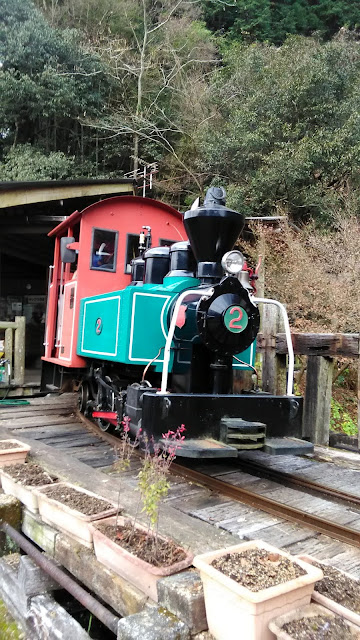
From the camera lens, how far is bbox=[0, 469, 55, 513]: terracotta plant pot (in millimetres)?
3092

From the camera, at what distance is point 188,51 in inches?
865

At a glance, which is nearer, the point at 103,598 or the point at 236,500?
the point at 103,598

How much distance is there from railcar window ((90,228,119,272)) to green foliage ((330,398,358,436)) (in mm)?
4799

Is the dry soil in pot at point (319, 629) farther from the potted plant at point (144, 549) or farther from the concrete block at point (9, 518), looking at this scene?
the concrete block at point (9, 518)

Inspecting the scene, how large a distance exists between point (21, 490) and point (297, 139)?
1323cm

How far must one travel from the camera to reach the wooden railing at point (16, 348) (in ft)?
27.5

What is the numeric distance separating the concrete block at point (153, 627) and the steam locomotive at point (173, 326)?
5.45 feet

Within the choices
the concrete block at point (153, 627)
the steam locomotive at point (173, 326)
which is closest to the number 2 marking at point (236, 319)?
the steam locomotive at point (173, 326)

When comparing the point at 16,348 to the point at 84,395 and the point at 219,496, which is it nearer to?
the point at 84,395

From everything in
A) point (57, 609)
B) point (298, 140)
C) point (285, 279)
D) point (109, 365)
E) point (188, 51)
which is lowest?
point (57, 609)

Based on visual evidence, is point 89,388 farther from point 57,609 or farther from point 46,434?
point 57,609

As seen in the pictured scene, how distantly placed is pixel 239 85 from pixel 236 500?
Answer: 16.8 metres

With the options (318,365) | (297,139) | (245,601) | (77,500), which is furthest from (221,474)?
(297,139)

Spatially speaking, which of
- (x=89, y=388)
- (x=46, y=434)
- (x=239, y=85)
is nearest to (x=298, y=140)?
(x=239, y=85)
